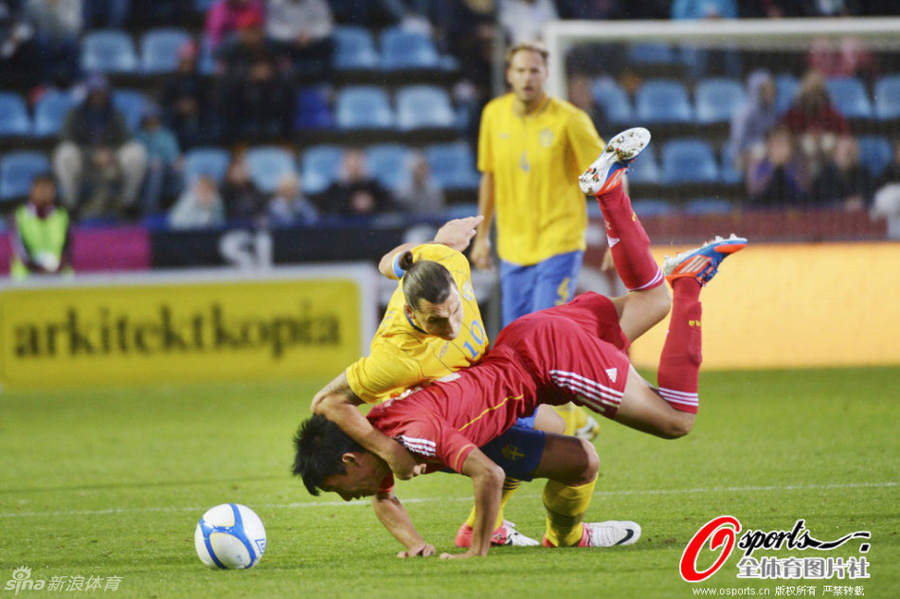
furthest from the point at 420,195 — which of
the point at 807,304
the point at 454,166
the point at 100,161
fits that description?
the point at 807,304

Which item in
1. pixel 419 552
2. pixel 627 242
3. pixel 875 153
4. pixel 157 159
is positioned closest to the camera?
pixel 419 552

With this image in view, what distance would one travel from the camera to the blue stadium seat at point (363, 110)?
50.6 ft

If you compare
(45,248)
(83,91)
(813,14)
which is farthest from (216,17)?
(813,14)

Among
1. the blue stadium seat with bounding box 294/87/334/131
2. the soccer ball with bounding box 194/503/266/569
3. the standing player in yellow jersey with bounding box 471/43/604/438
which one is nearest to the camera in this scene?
the soccer ball with bounding box 194/503/266/569

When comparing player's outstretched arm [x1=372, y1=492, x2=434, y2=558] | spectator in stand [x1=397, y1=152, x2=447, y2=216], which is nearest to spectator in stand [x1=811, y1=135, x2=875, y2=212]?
spectator in stand [x1=397, y1=152, x2=447, y2=216]

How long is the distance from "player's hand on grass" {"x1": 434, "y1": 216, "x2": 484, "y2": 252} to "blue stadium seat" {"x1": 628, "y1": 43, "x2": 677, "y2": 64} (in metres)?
5.40

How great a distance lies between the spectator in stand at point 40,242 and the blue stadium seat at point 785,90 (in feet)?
23.0

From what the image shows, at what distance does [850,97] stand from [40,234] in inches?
310

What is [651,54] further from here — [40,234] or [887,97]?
[40,234]

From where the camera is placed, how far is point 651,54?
11336mm

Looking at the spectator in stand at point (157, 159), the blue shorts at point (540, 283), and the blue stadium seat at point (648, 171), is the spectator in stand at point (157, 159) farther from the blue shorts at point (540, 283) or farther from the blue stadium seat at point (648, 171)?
the blue shorts at point (540, 283)

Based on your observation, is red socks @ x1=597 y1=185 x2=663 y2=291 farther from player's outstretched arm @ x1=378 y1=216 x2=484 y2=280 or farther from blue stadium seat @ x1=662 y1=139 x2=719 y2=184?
blue stadium seat @ x1=662 y1=139 x2=719 y2=184

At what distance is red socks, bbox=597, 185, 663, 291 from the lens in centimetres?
536

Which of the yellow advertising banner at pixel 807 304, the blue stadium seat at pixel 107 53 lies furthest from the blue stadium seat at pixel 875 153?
the blue stadium seat at pixel 107 53
